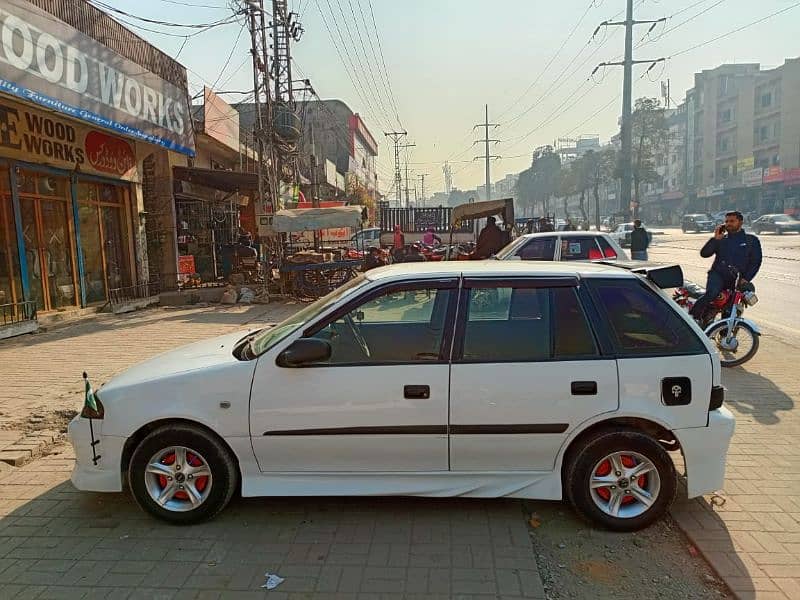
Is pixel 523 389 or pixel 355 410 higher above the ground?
pixel 523 389

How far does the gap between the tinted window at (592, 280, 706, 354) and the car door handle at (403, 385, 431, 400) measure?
3.84ft

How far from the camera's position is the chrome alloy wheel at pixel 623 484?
3316mm

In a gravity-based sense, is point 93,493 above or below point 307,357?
below

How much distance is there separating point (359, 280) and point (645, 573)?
2.36 metres

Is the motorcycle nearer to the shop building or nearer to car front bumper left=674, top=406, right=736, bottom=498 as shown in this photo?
car front bumper left=674, top=406, right=736, bottom=498

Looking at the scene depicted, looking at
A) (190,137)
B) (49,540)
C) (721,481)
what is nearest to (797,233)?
(190,137)

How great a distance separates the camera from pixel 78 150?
12203mm

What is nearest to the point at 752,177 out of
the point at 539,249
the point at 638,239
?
the point at 638,239

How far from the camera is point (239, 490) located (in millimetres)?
3650

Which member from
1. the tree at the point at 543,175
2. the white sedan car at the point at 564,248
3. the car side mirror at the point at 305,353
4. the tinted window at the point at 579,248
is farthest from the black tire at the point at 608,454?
the tree at the point at 543,175

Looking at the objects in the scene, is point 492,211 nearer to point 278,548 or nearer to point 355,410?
point 355,410

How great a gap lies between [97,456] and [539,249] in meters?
8.49

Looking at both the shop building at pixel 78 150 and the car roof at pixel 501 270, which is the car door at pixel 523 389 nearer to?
the car roof at pixel 501 270

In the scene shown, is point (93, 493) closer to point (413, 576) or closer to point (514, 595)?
point (413, 576)
